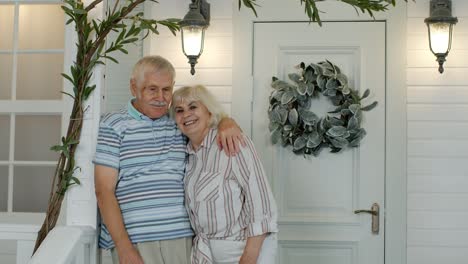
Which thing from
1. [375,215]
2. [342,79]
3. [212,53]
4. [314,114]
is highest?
[212,53]

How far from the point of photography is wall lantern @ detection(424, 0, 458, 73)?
3.68m

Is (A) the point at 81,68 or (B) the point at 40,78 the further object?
(B) the point at 40,78

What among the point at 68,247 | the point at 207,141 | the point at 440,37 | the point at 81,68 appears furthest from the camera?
the point at 440,37

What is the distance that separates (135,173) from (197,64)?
5.70 feet

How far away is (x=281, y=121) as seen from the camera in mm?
3816

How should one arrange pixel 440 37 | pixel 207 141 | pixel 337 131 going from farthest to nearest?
pixel 337 131 < pixel 440 37 < pixel 207 141

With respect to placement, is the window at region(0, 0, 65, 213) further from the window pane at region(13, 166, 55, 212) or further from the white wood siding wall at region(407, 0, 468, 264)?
the white wood siding wall at region(407, 0, 468, 264)

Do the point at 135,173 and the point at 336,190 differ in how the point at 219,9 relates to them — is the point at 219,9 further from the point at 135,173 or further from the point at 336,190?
the point at 135,173

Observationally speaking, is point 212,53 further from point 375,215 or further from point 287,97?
point 375,215

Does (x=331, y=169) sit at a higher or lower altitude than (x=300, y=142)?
lower

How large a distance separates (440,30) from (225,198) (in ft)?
6.56

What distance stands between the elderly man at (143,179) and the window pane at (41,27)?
1793 mm

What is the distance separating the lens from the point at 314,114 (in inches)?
151

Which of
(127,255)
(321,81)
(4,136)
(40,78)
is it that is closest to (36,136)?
(4,136)
